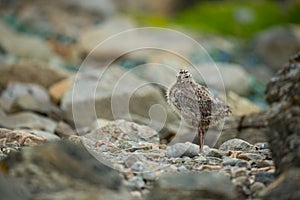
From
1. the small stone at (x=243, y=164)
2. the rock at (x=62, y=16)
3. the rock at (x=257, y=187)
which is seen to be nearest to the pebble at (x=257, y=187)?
the rock at (x=257, y=187)

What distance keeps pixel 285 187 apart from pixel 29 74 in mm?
10950

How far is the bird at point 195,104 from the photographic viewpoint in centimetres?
714

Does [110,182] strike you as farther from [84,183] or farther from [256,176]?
[256,176]

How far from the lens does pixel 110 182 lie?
5.68 meters

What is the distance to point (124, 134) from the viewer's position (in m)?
8.50

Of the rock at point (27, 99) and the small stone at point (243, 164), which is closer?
the small stone at point (243, 164)

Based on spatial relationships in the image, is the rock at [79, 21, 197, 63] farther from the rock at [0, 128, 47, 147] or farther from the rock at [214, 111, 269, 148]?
the rock at [0, 128, 47, 147]

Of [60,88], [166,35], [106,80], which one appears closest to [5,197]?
[106,80]

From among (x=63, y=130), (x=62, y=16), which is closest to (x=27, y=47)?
(x=62, y=16)

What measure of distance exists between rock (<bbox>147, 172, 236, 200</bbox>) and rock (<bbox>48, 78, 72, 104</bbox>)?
27.6ft

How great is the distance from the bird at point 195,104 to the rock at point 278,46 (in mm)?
15300

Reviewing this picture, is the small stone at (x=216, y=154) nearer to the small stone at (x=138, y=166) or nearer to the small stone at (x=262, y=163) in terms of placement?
the small stone at (x=262, y=163)

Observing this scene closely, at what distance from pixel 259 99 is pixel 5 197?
38.2ft

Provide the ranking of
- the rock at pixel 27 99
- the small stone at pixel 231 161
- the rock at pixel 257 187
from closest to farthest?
the rock at pixel 257 187, the small stone at pixel 231 161, the rock at pixel 27 99
